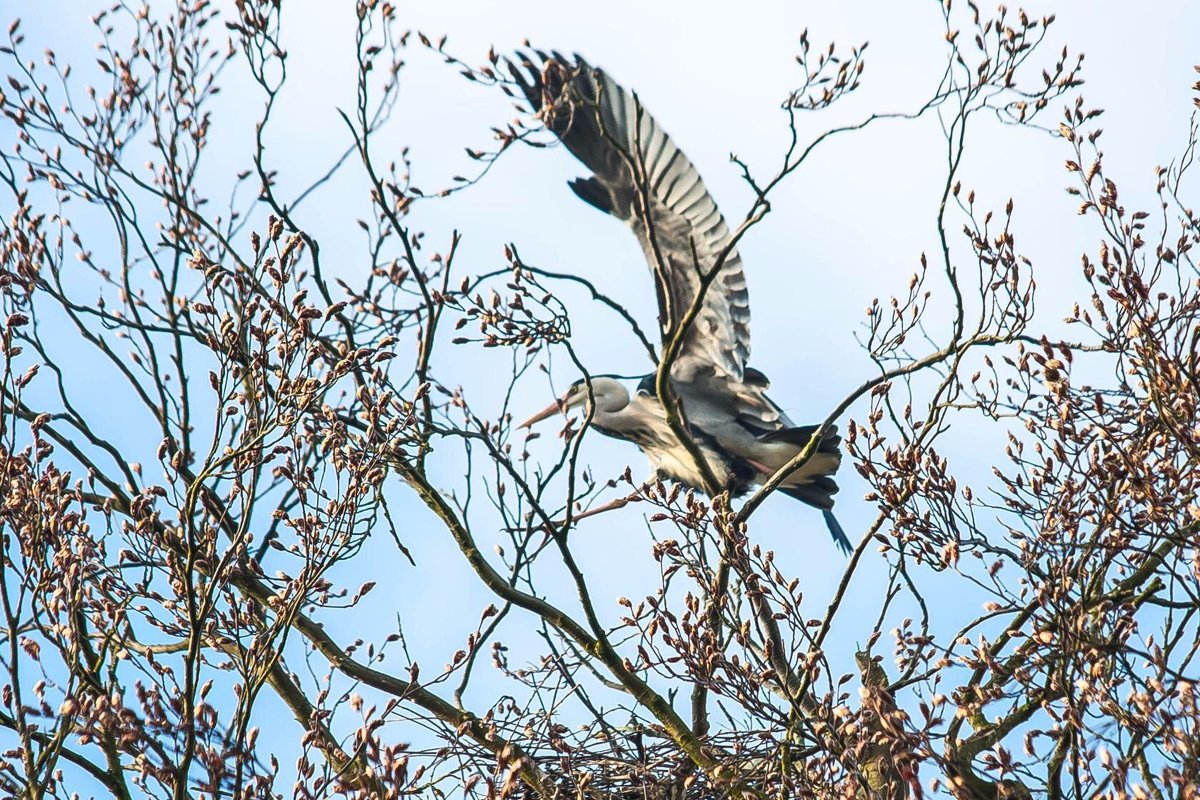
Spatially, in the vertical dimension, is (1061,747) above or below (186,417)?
below

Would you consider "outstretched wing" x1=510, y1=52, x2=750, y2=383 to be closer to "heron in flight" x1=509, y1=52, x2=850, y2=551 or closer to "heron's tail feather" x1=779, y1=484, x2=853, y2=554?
"heron in flight" x1=509, y1=52, x2=850, y2=551

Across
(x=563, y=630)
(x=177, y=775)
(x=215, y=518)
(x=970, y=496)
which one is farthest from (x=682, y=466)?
(x=177, y=775)

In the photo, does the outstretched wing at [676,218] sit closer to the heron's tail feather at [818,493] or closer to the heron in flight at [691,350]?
the heron in flight at [691,350]

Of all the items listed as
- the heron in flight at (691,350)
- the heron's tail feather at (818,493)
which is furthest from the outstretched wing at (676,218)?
the heron's tail feather at (818,493)

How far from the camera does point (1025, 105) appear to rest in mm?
4281

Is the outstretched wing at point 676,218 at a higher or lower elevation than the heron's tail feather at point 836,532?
higher

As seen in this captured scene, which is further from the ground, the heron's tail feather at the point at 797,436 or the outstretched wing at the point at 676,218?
the outstretched wing at the point at 676,218

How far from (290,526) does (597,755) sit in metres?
1.54

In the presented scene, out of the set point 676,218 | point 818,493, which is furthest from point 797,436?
point 676,218

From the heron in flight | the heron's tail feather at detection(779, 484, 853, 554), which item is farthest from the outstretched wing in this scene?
the heron's tail feather at detection(779, 484, 853, 554)

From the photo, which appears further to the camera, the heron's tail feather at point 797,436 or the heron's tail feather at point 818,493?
the heron's tail feather at point 818,493

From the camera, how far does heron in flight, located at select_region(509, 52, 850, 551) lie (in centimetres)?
620

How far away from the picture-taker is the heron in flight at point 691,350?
6203 mm

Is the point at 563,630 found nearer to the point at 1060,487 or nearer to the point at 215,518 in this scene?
the point at 215,518
